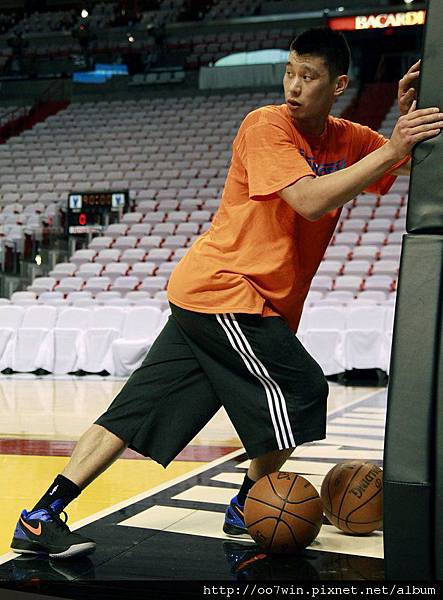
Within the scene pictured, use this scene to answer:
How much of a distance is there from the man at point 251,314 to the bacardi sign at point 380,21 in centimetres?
1944

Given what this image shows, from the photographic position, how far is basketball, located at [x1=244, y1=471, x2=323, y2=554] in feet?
9.18

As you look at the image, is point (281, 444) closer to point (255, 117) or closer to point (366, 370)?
point (255, 117)

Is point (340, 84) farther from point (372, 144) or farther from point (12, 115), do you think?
point (12, 115)

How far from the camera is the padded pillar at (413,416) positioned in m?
2.13

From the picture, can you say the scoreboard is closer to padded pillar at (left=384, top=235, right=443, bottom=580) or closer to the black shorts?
the black shorts

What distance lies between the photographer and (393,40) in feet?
80.6

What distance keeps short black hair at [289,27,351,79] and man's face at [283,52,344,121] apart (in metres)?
0.02

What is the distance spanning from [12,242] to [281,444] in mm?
13399

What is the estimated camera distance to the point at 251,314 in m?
2.83

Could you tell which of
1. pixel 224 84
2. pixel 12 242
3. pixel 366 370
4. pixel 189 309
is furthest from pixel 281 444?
pixel 224 84

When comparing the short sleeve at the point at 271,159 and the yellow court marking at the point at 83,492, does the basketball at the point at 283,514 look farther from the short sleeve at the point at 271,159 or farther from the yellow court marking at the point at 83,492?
the short sleeve at the point at 271,159

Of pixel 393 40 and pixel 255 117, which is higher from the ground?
pixel 393 40

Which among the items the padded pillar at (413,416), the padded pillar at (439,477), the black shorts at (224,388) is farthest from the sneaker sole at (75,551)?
the padded pillar at (439,477)

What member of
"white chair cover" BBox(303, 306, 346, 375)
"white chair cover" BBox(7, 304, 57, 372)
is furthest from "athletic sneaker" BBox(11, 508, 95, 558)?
"white chair cover" BBox(7, 304, 57, 372)
